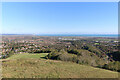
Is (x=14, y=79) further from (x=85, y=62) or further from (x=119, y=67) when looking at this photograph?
(x=119, y=67)

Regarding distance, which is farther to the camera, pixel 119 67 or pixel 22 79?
pixel 119 67

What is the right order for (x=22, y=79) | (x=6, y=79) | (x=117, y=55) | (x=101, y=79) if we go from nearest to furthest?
1. (x=6, y=79)
2. (x=22, y=79)
3. (x=101, y=79)
4. (x=117, y=55)

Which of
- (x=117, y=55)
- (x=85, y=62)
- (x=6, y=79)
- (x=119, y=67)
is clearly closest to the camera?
(x=6, y=79)

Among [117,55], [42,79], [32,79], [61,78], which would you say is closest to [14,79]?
[32,79]

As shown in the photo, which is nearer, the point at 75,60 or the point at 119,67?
the point at 119,67

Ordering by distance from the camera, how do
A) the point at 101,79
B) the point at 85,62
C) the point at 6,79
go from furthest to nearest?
the point at 85,62 < the point at 101,79 < the point at 6,79

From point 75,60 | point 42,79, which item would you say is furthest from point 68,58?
point 42,79

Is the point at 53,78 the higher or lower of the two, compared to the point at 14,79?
lower

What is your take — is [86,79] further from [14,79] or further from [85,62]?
[85,62]

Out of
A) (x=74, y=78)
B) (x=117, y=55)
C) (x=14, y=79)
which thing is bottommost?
(x=117, y=55)
